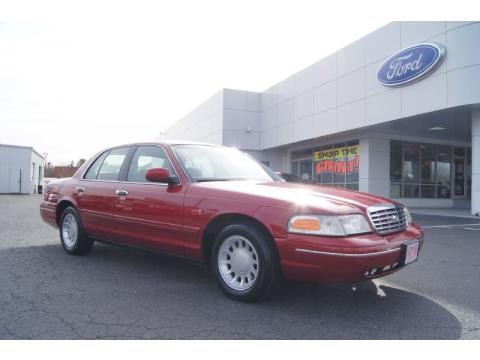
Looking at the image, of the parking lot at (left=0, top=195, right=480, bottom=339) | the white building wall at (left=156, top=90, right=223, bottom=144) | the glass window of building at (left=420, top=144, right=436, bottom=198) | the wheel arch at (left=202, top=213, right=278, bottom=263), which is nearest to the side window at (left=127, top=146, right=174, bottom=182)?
the wheel arch at (left=202, top=213, right=278, bottom=263)

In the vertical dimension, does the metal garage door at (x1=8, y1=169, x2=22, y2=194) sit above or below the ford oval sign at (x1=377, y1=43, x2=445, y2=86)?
below

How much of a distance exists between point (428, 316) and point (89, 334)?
8.74 ft

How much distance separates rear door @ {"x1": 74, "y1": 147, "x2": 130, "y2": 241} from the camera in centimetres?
463

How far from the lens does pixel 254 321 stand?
2920 mm

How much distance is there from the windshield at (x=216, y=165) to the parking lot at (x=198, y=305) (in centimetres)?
115

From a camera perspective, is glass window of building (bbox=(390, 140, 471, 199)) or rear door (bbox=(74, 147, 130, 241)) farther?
glass window of building (bbox=(390, 140, 471, 199))

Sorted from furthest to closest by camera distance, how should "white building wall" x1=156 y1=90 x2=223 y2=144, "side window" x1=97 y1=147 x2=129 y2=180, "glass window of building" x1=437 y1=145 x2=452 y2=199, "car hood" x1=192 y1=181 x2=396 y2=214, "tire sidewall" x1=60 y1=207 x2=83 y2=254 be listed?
"white building wall" x1=156 y1=90 x2=223 y2=144 → "glass window of building" x1=437 y1=145 x2=452 y2=199 → "tire sidewall" x1=60 y1=207 x2=83 y2=254 → "side window" x1=97 y1=147 x2=129 y2=180 → "car hood" x1=192 y1=181 x2=396 y2=214

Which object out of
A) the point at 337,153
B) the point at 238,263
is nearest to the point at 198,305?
the point at 238,263

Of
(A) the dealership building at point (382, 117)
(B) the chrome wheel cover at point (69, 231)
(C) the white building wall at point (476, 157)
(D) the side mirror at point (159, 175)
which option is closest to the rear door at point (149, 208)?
(D) the side mirror at point (159, 175)

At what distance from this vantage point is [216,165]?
435 cm

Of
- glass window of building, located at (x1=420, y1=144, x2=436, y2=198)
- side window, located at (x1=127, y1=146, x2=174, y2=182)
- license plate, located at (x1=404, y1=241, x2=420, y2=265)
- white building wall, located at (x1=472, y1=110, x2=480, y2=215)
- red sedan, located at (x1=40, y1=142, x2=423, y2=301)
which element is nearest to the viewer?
red sedan, located at (x1=40, y1=142, x2=423, y2=301)

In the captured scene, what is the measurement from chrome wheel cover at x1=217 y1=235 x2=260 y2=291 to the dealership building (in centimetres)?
1089

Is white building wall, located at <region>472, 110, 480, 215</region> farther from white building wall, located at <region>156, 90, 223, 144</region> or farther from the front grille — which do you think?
white building wall, located at <region>156, 90, 223, 144</region>

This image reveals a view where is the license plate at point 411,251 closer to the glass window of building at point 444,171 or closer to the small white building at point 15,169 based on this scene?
the glass window of building at point 444,171
